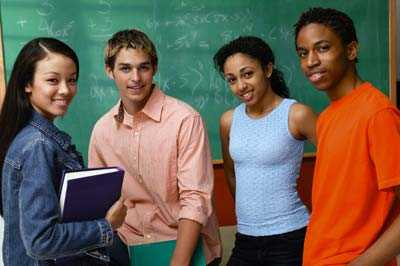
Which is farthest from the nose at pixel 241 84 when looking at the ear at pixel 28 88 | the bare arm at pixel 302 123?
the ear at pixel 28 88

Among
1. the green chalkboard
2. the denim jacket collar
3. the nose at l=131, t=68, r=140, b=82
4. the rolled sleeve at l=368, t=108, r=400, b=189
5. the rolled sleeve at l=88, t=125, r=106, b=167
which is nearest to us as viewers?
the rolled sleeve at l=368, t=108, r=400, b=189

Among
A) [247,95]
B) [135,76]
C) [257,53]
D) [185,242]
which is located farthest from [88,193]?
[257,53]

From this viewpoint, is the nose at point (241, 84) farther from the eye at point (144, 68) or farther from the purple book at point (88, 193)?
the purple book at point (88, 193)

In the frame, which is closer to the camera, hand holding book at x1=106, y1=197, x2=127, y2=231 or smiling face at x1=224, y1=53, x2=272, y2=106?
hand holding book at x1=106, y1=197, x2=127, y2=231

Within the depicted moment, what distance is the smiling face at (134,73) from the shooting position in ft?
5.17

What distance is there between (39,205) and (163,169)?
55 cm

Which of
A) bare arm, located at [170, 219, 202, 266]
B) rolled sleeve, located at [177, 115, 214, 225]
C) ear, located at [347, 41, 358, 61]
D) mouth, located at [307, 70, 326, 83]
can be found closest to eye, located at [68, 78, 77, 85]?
rolled sleeve, located at [177, 115, 214, 225]

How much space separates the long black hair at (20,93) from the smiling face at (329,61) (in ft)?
2.20

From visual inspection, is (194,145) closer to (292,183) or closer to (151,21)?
(292,183)

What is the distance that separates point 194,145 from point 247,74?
40 centimetres

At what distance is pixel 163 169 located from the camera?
1.55 m

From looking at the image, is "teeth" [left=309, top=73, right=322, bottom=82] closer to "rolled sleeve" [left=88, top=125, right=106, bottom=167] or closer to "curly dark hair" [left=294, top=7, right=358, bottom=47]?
"curly dark hair" [left=294, top=7, right=358, bottom=47]

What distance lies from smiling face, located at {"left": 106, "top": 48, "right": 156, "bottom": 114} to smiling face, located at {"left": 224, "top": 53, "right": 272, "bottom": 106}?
0.34m

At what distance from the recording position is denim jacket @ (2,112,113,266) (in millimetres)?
1062
